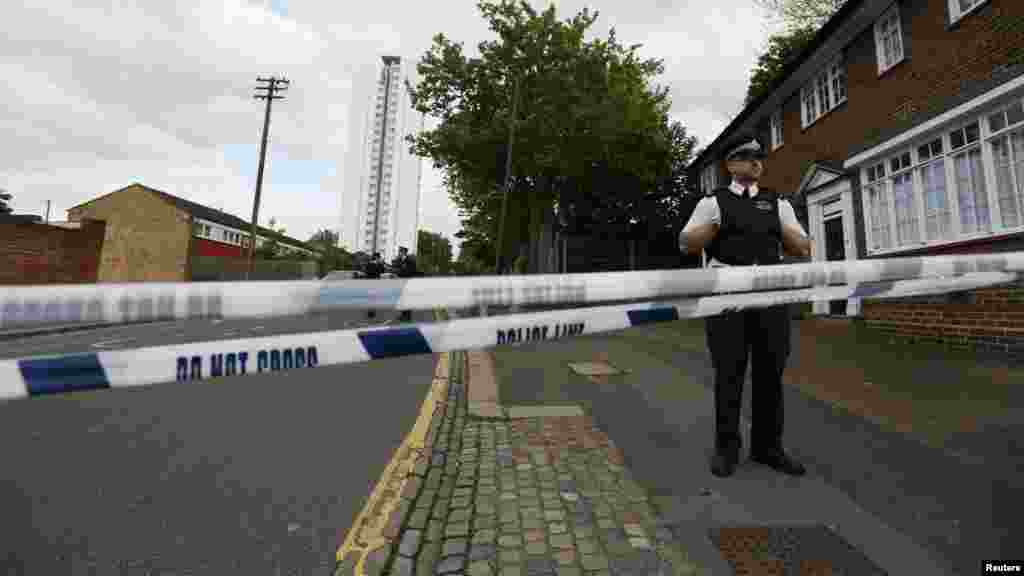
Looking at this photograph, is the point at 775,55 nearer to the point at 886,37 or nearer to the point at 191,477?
the point at 886,37

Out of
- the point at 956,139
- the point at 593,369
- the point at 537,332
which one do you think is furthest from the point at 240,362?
the point at 956,139

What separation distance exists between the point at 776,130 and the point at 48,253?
33.7 m

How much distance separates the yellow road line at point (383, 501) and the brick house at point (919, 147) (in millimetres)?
7576

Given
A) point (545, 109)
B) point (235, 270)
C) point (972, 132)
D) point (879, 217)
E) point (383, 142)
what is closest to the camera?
point (972, 132)

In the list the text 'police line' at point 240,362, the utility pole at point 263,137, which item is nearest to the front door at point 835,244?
the text 'police line' at point 240,362

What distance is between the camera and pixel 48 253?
23.5 meters

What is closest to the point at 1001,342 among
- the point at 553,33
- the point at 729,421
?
the point at 729,421

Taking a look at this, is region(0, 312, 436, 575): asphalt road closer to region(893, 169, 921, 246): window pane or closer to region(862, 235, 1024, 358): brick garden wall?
region(862, 235, 1024, 358): brick garden wall

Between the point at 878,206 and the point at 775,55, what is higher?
the point at 775,55

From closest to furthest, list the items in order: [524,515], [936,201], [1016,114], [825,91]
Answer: [524,515]
[1016,114]
[936,201]
[825,91]

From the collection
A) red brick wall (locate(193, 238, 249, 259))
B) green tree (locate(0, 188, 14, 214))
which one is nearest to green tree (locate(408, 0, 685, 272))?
red brick wall (locate(193, 238, 249, 259))

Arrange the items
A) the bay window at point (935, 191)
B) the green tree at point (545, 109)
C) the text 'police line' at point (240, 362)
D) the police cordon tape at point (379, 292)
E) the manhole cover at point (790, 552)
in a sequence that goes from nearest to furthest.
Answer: the police cordon tape at point (379, 292)
the text 'police line' at point (240, 362)
the manhole cover at point (790, 552)
the bay window at point (935, 191)
the green tree at point (545, 109)

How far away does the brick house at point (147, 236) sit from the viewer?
34.6 m

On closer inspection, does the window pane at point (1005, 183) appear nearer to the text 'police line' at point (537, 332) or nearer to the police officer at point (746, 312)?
the police officer at point (746, 312)
